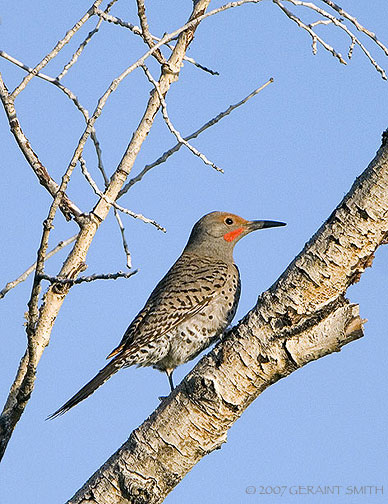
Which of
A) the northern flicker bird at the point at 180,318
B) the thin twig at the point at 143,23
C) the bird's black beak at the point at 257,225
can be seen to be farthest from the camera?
the bird's black beak at the point at 257,225

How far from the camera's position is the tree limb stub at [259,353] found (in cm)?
384

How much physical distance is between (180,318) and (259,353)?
8.98ft

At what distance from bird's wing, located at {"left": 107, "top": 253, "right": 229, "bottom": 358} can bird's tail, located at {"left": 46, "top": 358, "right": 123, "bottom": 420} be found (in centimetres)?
13

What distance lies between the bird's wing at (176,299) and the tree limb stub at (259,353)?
2.34 meters

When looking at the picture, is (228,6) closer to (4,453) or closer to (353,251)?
(353,251)

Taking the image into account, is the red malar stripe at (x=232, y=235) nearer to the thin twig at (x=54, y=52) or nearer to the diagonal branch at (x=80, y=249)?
the diagonal branch at (x=80, y=249)

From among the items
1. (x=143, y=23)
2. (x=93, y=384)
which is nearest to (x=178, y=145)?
(x=143, y=23)

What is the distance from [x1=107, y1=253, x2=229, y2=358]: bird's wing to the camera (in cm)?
662

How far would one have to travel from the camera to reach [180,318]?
22.0 feet

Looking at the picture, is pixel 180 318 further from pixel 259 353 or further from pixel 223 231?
pixel 259 353

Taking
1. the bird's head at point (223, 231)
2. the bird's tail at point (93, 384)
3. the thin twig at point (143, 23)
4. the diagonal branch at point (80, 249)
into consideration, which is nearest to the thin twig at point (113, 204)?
the diagonal branch at point (80, 249)

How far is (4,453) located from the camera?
4402 millimetres

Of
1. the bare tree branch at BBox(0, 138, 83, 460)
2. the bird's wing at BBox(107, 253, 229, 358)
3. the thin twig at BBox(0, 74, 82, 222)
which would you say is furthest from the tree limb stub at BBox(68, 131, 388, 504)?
the bird's wing at BBox(107, 253, 229, 358)

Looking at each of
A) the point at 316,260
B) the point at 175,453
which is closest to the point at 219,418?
the point at 175,453
